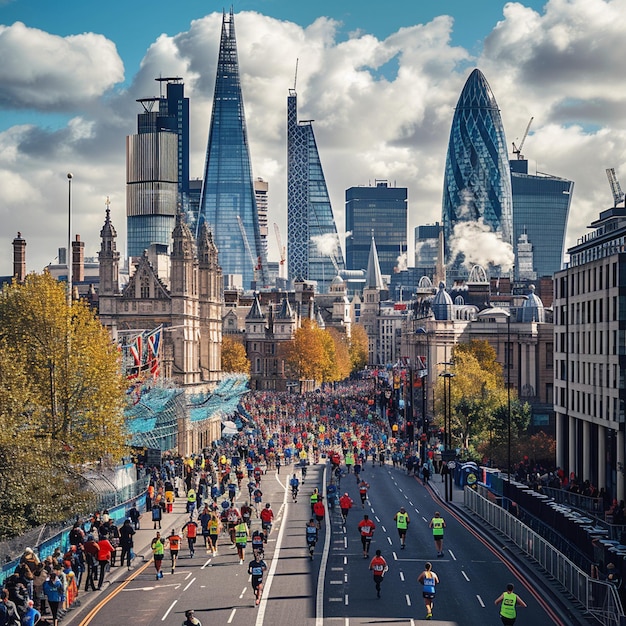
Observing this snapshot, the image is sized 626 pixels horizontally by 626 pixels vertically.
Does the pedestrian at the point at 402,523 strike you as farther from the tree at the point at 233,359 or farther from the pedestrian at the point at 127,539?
the tree at the point at 233,359

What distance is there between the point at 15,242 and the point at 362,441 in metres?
42.0

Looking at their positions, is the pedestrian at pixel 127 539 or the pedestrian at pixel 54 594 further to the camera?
the pedestrian at pixel 127 539

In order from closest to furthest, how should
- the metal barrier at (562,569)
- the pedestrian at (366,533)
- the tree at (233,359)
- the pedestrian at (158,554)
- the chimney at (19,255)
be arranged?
1. the metal barrier at (562,569)
2. the pedestrian at (158,554)
3. the pedestrian at (366,533)
4. the chimney at (19,255)
5. the tree at (233,359)

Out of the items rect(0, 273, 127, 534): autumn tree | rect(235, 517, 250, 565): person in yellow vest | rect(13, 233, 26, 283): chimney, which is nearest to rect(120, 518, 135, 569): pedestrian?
rect(0, 273, 127, 534): autumn tree

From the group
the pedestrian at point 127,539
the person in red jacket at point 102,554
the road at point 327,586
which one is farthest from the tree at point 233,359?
the person in red jacket at point 102,554

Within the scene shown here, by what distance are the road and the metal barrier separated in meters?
0.99

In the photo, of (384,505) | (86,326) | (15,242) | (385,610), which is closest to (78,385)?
(86,326)

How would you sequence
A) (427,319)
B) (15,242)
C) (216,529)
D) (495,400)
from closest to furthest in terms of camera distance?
(216,529) → (495,400) → (15,242) → (427,319)

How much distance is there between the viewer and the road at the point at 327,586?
36656 millimetres

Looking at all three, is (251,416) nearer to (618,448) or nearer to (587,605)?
(618,448)

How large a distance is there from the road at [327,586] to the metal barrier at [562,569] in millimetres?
986

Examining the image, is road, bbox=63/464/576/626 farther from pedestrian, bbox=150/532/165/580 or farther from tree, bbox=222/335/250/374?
tree, bbox=222/335/250/374

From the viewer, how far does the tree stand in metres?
180

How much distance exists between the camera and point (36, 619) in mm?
33031
